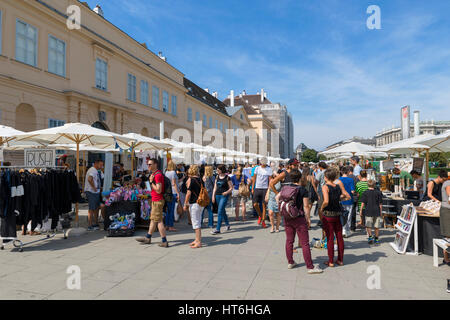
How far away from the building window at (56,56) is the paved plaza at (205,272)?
1222cm

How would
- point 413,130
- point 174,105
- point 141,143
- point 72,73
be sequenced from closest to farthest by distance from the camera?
point 141,143 < point 72,73 < point 174,105 < point 413,130

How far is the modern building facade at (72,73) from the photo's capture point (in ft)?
42.7

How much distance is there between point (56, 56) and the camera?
1541 centimetres

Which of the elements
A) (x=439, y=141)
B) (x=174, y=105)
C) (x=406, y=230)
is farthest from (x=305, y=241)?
(x=174, y=105)

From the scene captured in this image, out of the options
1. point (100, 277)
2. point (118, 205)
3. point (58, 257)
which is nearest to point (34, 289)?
point (100, 277)

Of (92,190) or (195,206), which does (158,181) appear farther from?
(92,190)

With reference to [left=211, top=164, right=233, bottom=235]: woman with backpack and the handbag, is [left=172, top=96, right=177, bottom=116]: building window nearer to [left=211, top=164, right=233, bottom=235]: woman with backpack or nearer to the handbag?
[left=211, top=164, right=233, bottom=235]: woman with backpack

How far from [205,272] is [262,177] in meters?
4.08

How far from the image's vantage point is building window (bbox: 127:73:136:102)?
2197 centimetres

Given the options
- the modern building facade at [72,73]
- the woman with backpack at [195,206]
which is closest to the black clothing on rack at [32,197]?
the woman with backpack at [195,206]

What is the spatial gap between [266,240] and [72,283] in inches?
157

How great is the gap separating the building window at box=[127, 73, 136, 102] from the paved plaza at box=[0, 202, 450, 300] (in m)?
17.4

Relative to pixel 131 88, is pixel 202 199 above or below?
below
